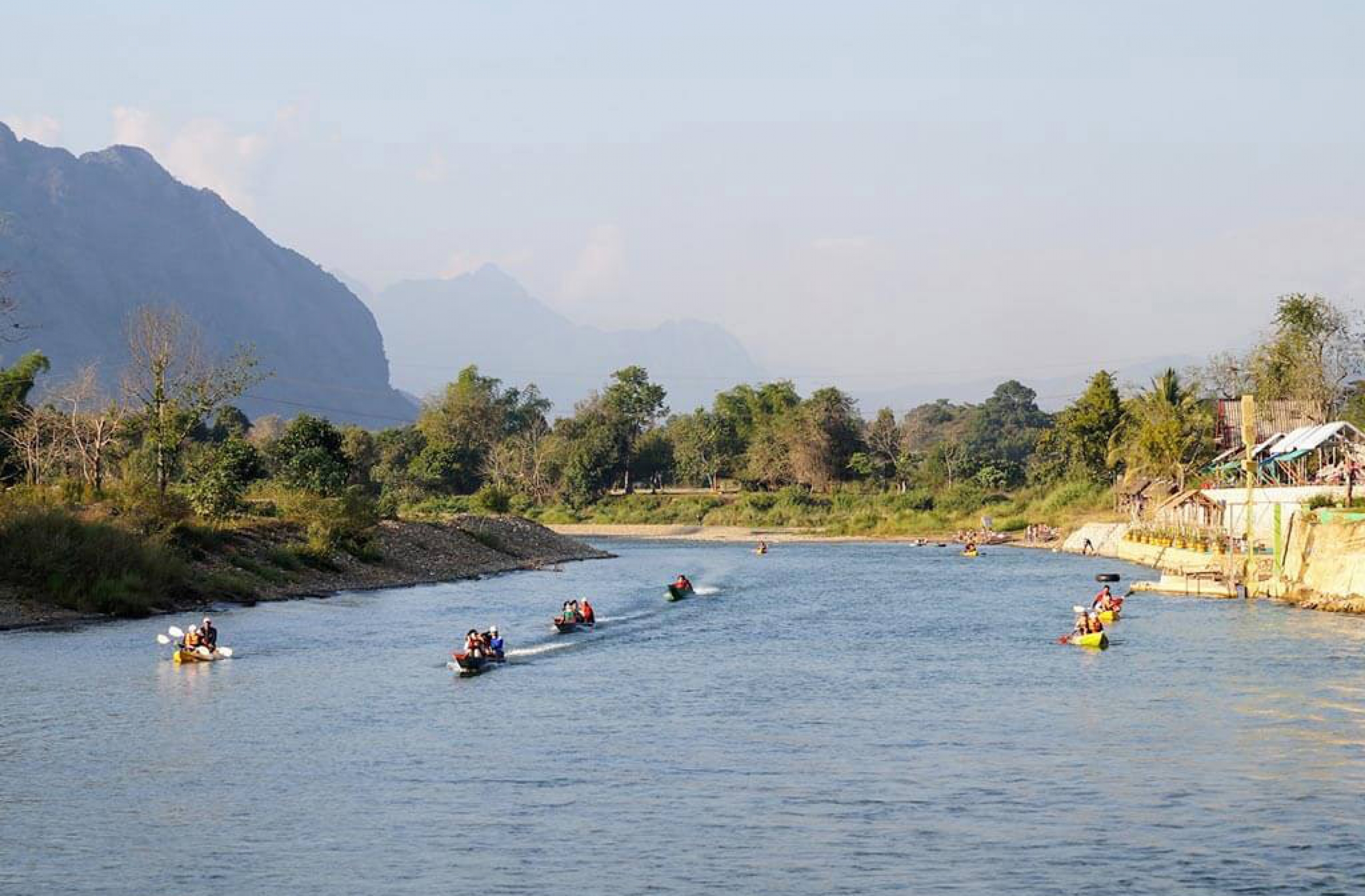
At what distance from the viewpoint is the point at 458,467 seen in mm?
171375

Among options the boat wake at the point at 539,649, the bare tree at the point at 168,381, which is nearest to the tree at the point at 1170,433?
the bare tree at the point at 168,381

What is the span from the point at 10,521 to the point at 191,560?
13.2m

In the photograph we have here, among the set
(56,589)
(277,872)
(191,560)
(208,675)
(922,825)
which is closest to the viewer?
(277,872)

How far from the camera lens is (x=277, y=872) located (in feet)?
78.8

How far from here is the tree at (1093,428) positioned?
14450 centimetres

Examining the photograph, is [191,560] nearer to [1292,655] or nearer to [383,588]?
[383,588]

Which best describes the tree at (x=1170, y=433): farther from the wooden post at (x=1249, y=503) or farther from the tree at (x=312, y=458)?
the tree at (x=312, y=458)

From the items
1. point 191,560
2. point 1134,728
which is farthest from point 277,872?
point 191,560

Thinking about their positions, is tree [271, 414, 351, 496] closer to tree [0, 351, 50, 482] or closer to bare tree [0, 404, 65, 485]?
bare tree [0, 404, 65, 485]

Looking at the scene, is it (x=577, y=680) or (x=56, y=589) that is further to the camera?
(x=56, y=589)

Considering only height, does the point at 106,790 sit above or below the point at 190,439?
below

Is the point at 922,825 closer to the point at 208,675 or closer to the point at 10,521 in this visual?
the point at 208,675

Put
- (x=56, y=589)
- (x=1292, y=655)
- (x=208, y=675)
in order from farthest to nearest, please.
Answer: (x=56, y=589)
(x=1292, y=655)
(x=208, y=675)

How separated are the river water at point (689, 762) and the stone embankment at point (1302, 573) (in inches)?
127
